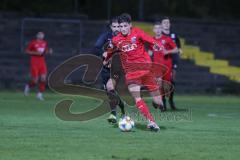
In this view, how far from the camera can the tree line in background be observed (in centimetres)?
3350

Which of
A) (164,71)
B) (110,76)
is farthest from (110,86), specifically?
(164,71)

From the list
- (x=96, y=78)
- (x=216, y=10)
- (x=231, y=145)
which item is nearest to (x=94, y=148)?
(x=231, y=145)

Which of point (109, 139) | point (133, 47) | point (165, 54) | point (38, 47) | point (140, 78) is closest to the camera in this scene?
point (109, 139)

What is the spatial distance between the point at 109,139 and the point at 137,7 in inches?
857

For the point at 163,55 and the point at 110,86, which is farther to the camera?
the point at 163,55

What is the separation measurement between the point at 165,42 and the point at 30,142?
8.84 m

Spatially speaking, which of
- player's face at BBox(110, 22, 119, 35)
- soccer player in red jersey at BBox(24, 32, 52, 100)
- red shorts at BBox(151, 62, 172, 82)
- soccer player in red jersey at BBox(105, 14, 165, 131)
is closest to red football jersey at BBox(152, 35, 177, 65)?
red shorts at BBox(151, 62, 172, 82)

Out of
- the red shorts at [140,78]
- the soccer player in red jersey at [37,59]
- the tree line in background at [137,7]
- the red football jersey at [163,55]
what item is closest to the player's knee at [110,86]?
the red shorts at [140,78]

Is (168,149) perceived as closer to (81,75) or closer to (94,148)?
(94,148)

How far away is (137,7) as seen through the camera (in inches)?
1346

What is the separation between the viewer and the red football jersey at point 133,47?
1442 centimetres

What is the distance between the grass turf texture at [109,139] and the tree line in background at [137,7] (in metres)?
14.9

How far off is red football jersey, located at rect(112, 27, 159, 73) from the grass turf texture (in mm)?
1251

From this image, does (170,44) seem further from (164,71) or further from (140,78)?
(140,78)
